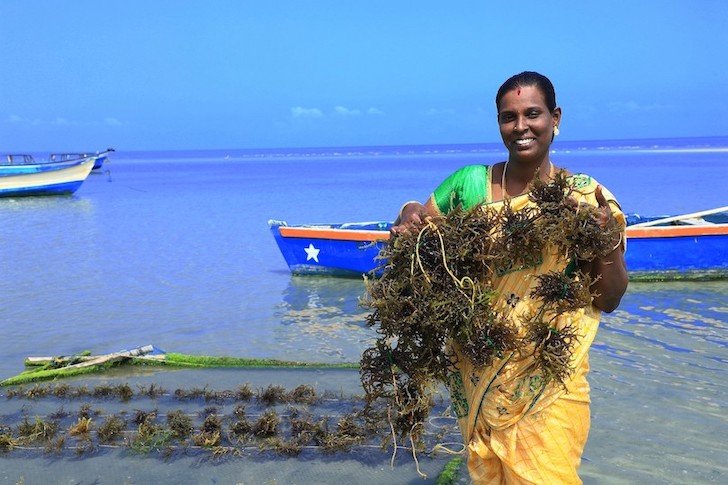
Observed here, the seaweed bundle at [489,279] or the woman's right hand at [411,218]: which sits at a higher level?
the woman's right hand at [411,218]

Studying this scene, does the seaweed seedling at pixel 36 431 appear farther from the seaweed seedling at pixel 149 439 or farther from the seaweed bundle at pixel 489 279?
the seaweed bundle at pixel 489 279

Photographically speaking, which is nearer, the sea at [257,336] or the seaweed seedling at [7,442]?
the sea at [257,336]

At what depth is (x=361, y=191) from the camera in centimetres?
3781

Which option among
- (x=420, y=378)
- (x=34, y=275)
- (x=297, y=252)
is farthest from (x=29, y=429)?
(x=34, y=275)

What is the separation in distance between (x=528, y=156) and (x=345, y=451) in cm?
264

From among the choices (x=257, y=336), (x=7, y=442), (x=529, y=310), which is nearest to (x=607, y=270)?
(x=529, y=310)

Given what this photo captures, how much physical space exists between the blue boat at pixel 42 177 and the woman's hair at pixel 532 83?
115 feet

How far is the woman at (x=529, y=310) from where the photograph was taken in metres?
2.25

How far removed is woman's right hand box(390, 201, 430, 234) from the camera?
2.26 meters

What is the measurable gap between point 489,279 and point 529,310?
0.17 m

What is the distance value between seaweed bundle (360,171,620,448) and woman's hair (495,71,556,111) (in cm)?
31

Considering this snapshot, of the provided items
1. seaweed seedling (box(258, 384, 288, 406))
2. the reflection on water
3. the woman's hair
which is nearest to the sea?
the reflection on water

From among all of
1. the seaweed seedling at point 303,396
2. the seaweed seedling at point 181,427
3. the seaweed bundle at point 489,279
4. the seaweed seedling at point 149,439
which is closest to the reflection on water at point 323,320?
the seaweed seedling at point 303,396

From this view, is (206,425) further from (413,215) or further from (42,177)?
(42,177)
